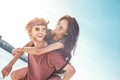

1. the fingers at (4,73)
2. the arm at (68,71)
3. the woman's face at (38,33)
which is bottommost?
the arm at (68,71)

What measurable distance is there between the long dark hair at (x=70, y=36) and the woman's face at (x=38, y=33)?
23cm

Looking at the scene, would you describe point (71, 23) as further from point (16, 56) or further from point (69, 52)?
point (16, 56)

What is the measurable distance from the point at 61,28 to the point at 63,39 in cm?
15

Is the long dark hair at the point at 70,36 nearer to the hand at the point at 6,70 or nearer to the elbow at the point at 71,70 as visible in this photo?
the elbow at the point at 71,70

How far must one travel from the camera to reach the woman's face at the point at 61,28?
3.78 metres

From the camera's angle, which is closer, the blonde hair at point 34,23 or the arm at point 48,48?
the arm at point 48,48

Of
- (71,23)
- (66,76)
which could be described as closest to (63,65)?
(66,76)

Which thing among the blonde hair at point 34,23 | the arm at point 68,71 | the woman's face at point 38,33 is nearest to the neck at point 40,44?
the woman's face at point 38,33

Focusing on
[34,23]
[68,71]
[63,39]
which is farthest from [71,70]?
[34,23]

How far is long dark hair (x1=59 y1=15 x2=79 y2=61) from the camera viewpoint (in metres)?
3.71

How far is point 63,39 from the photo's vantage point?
12.2 feet

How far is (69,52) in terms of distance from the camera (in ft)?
12.2

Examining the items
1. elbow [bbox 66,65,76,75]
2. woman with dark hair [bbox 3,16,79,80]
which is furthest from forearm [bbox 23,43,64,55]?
elbow [bbox 66,65,76,75]

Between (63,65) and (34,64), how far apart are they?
264mm
